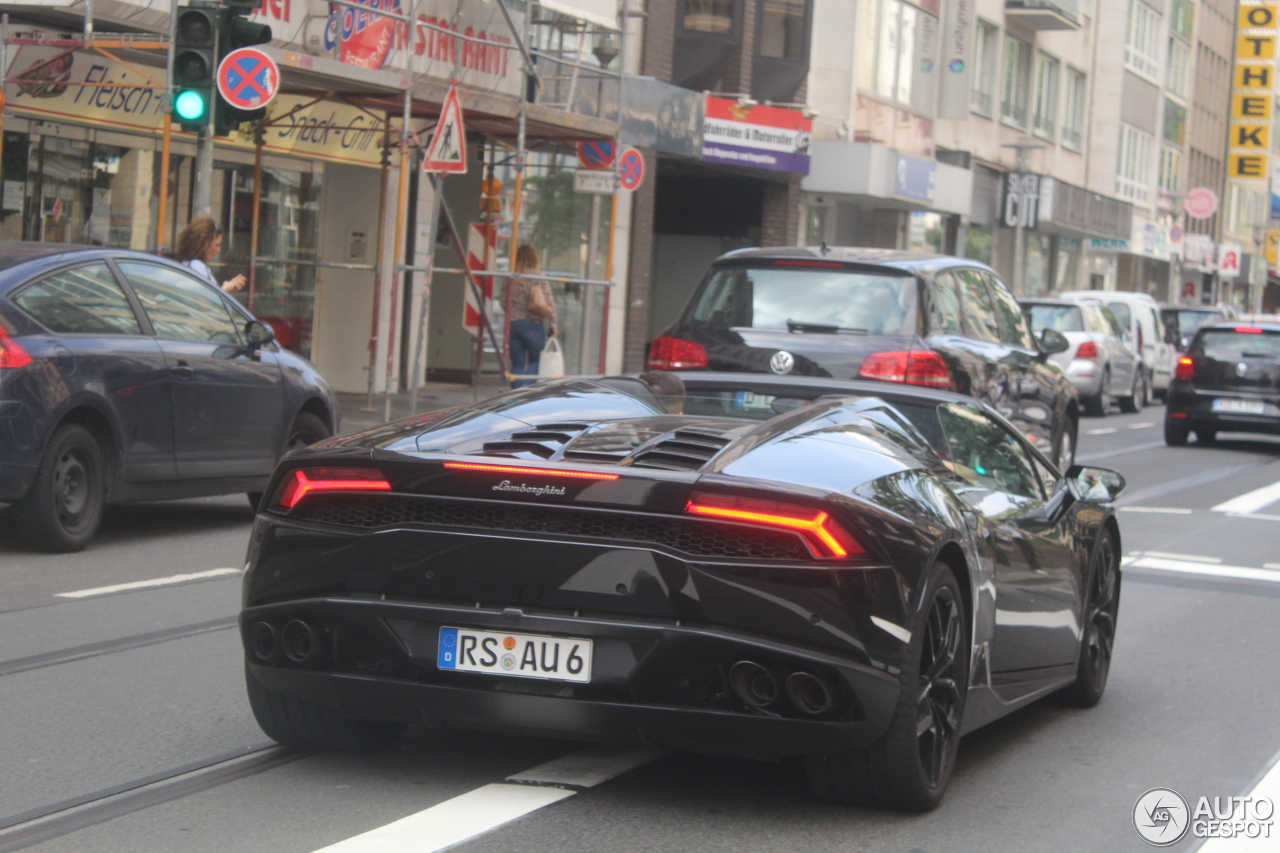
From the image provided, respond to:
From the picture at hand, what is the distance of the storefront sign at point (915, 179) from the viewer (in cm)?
3378

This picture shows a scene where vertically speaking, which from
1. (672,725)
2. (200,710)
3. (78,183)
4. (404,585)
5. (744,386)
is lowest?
(200,710)

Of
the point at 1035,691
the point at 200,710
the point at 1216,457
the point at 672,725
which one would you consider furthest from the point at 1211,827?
the point at 1216,457

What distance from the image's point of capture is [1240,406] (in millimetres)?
22656

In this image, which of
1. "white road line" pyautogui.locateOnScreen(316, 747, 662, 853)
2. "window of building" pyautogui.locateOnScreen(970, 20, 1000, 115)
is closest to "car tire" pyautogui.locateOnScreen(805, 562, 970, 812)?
"white road line" pyautogui.locateOnScreen(316, 747, 662, 853)

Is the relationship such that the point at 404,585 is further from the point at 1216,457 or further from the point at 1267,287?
the point at 1267,287

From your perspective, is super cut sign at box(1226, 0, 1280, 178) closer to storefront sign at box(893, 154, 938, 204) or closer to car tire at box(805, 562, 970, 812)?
storefront sign at box(893, 154, 938, 204)

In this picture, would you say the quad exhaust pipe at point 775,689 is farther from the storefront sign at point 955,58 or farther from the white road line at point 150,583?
the storefront sign at point 955,58

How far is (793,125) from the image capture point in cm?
3025

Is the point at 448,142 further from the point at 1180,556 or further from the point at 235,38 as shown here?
the point at 1180,556

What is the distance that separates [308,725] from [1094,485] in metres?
3.37

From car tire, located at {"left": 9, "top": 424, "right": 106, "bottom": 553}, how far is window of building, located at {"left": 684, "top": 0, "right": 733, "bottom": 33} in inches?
824

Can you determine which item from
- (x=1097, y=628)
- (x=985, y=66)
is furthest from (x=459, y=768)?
(x=985, y=66)

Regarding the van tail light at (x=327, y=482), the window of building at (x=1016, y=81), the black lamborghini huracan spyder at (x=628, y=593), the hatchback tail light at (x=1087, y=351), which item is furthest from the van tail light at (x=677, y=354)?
→ the window of building at (x=1016, y=81)

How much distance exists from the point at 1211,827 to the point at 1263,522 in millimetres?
9839
